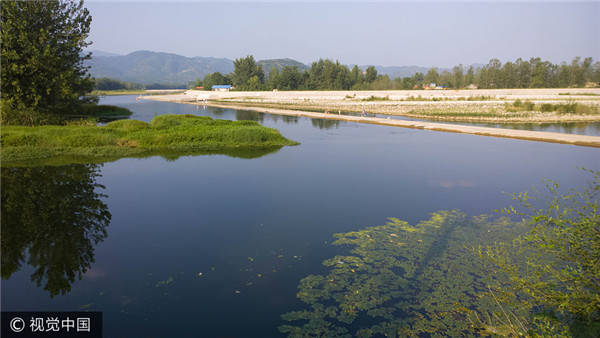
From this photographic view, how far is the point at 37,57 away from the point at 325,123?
3195 centimetres

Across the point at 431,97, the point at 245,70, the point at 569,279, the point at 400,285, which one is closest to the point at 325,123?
the point at 400,285

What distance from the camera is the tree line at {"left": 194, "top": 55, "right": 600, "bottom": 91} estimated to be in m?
99.9

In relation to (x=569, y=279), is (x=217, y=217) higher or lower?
lower

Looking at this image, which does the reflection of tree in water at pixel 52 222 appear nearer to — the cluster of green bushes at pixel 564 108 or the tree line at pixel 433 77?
the cluster of green bushes at pixel 564 108

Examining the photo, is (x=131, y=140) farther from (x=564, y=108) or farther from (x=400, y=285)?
(x=564, y=108)

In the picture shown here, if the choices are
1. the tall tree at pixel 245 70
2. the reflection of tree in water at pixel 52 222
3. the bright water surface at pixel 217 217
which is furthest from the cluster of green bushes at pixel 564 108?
the tall tree at pixel 245 70

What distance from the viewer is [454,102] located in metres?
67.5

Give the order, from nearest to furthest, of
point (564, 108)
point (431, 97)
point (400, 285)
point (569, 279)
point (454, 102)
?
1. point (569, 279)
2. point (400, 285)
3. point (564, 108)
4. point (454, 102)
5. point (431, 97)

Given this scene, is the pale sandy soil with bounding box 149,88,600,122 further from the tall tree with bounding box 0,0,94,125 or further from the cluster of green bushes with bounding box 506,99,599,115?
the tall tree with bounding box 0,0,94,125

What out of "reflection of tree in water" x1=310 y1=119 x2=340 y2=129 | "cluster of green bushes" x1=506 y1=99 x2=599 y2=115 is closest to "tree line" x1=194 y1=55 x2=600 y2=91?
"cluster of green bushes" x1=506 y1=99 x2=599 y2=115

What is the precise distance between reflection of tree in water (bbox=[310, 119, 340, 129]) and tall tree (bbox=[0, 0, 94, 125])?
27.4 metres

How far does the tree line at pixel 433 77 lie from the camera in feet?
328

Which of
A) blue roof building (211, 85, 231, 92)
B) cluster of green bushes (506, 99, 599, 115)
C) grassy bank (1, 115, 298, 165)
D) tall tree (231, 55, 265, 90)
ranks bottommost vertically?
grassy bank (1, 115, 298, 165)

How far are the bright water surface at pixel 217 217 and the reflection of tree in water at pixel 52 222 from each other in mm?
62
